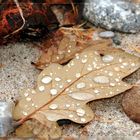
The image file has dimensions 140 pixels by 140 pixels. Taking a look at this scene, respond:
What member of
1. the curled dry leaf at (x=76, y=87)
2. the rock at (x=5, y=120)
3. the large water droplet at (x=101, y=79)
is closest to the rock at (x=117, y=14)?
the curled dry leaf at (x=76, y=87)

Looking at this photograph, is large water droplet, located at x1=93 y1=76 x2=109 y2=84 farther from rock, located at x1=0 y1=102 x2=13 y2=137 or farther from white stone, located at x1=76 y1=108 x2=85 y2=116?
rock, located at x1=0 y1=102 x2=13 y2=137

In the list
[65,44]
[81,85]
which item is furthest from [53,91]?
[65,44]

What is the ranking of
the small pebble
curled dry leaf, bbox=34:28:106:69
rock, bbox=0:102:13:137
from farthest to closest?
the small pebble, curled dry leaf, bbox=34:28:106:69, rock, bbox=0:102:13:137

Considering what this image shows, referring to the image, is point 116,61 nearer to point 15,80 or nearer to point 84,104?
point 84,104

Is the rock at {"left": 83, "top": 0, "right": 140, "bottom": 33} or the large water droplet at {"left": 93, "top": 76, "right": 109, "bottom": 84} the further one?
the rock at {"left": 83, "top": 0, "right": 140, "bottom": 33}

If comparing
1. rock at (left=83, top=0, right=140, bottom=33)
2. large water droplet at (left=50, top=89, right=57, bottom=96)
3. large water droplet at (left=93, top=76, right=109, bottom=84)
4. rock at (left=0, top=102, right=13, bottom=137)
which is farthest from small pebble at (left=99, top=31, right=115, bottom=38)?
rock at (left=0, top=102, right=13, bottom=137)

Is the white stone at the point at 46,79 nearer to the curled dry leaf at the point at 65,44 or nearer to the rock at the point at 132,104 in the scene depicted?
the curled dry leaf at the point at 65,44

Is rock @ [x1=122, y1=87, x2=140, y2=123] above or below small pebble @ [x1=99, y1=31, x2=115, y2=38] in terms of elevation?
below

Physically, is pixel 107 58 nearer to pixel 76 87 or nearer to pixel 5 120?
pixel 76 87
